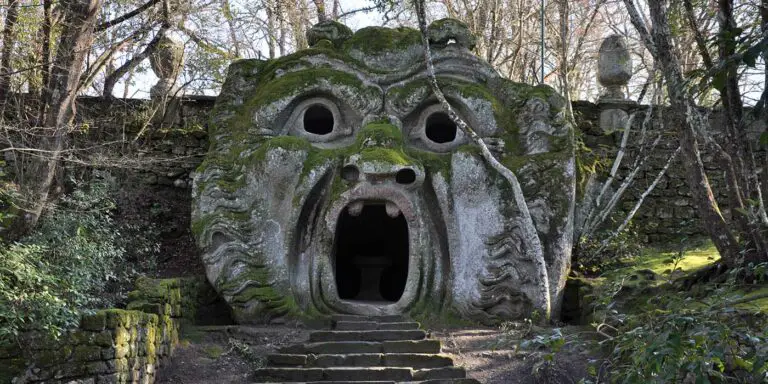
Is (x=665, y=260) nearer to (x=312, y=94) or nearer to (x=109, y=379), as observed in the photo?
(x=312, y=94)

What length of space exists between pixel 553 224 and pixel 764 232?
7.17 feet

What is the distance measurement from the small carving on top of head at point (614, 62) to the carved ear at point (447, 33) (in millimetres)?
2682

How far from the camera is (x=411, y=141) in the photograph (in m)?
8.72

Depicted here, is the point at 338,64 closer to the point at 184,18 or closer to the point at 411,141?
the point at 411,141

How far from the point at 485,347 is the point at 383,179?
1945 mm

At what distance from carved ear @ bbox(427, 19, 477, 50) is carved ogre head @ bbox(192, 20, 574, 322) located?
0.04 feet

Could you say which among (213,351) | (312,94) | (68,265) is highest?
(312,94)

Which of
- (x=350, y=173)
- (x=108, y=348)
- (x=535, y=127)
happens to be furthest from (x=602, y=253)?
(x=108, y=348)

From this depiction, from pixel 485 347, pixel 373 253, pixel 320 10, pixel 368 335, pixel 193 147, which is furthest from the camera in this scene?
pixel 320 10

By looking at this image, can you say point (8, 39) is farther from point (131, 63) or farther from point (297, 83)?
point (297, 83)

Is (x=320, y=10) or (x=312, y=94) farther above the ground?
(x=320, y=10)

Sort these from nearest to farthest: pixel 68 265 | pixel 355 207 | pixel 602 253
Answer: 1. pixel 68 265
2. pixel 355 207
3. pixel 602 253

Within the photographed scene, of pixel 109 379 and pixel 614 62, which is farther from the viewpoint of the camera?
pixel 614 62

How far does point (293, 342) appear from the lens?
7.54 meters
